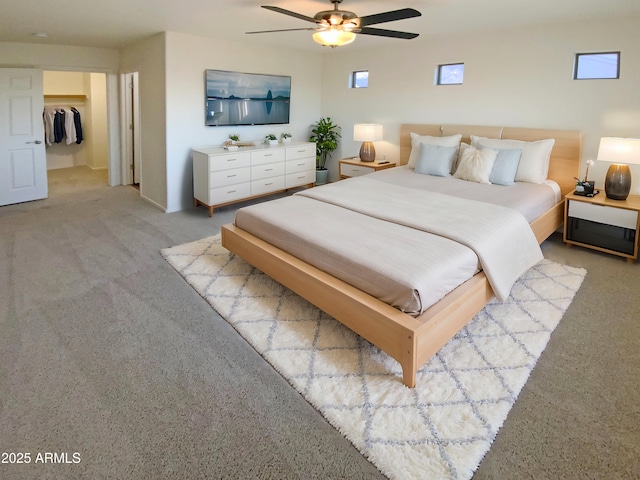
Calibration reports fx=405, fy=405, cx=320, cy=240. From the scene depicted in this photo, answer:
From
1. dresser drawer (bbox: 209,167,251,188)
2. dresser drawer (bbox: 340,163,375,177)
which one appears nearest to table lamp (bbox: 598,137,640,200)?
dresser drawer (bbox: 340,163,375,177)

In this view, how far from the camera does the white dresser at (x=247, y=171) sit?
5.12m

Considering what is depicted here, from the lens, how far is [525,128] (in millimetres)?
4598

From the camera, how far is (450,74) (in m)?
5.22

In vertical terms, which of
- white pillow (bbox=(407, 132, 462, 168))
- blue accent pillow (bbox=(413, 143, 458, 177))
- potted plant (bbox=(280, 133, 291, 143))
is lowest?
blue accent pillow (bbox=(413, 143, 458, 177))

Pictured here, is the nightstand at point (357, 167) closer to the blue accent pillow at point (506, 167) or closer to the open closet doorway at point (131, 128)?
the blue accent pillow at point (506, 167)

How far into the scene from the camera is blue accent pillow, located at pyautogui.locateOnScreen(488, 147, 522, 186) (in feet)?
14.0

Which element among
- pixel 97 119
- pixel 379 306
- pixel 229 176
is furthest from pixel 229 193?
pixel 97 119

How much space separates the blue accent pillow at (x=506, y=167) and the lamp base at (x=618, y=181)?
0.83 metres

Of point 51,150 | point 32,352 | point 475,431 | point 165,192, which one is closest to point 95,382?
point 32,352

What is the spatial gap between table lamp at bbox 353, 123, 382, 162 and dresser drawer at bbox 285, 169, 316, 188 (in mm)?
884

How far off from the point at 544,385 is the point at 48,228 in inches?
198

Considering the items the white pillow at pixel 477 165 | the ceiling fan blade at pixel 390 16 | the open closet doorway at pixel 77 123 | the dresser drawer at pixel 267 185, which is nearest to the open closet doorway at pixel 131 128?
the open closet doorway at pixel 77 123

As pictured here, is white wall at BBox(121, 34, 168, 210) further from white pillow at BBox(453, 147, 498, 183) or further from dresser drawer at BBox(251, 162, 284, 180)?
white pillow at BBox(453, 147, 498, 183)

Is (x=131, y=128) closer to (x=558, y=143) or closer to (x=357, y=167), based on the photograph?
(x=357, y=167)
